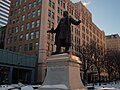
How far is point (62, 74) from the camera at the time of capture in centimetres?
1103

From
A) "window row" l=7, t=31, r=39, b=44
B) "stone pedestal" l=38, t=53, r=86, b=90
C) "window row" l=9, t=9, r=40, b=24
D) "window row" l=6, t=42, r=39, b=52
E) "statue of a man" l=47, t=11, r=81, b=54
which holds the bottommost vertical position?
"stone pedestal" l=38, t=53, r=86, b=90

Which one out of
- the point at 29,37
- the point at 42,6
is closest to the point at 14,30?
the point at 29,37

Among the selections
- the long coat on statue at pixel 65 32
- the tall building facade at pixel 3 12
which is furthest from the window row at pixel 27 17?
the tall building facade at pixel 3 12

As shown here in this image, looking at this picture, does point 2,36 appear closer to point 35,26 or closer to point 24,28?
point 24,28

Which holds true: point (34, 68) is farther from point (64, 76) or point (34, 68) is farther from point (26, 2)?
point (64, 76)

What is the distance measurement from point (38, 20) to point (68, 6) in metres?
16.4

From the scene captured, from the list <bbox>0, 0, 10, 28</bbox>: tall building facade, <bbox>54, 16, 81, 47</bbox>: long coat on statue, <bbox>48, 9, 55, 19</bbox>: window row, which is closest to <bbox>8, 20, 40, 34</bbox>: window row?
<bbox>48, 9, 55, 19</bbox>: window row

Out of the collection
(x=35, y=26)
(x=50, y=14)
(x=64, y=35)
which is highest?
(x=50, y=14)

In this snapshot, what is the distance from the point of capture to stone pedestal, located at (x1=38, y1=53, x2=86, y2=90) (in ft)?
35.2

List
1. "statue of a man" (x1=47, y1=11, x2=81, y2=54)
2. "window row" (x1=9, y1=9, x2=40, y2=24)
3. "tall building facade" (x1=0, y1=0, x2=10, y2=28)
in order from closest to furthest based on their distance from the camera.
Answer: "statue of a man" (x1=47, y1=11, x2=81, y2=54), "window row" (x1=9, y1=9, x2=40, y2=24), "tall building facade" (x1=0, y1=0, x2=10, y2=28)

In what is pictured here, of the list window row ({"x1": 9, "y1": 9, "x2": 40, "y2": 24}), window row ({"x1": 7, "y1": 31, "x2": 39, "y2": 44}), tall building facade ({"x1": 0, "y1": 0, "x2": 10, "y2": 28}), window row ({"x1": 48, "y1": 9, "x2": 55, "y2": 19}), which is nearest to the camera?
window row ({"x1": 7, "y1": 31, "x2": 39, "y2": 44})

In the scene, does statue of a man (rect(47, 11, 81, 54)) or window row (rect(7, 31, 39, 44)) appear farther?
window row (rect(7, 31, 39, 44))

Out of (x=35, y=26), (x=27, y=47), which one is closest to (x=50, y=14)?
(x=35, y=26)

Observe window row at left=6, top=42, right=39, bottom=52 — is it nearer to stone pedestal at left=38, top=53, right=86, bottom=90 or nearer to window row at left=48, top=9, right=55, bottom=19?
window row at left=48, top=9, right=55, bottom=19
